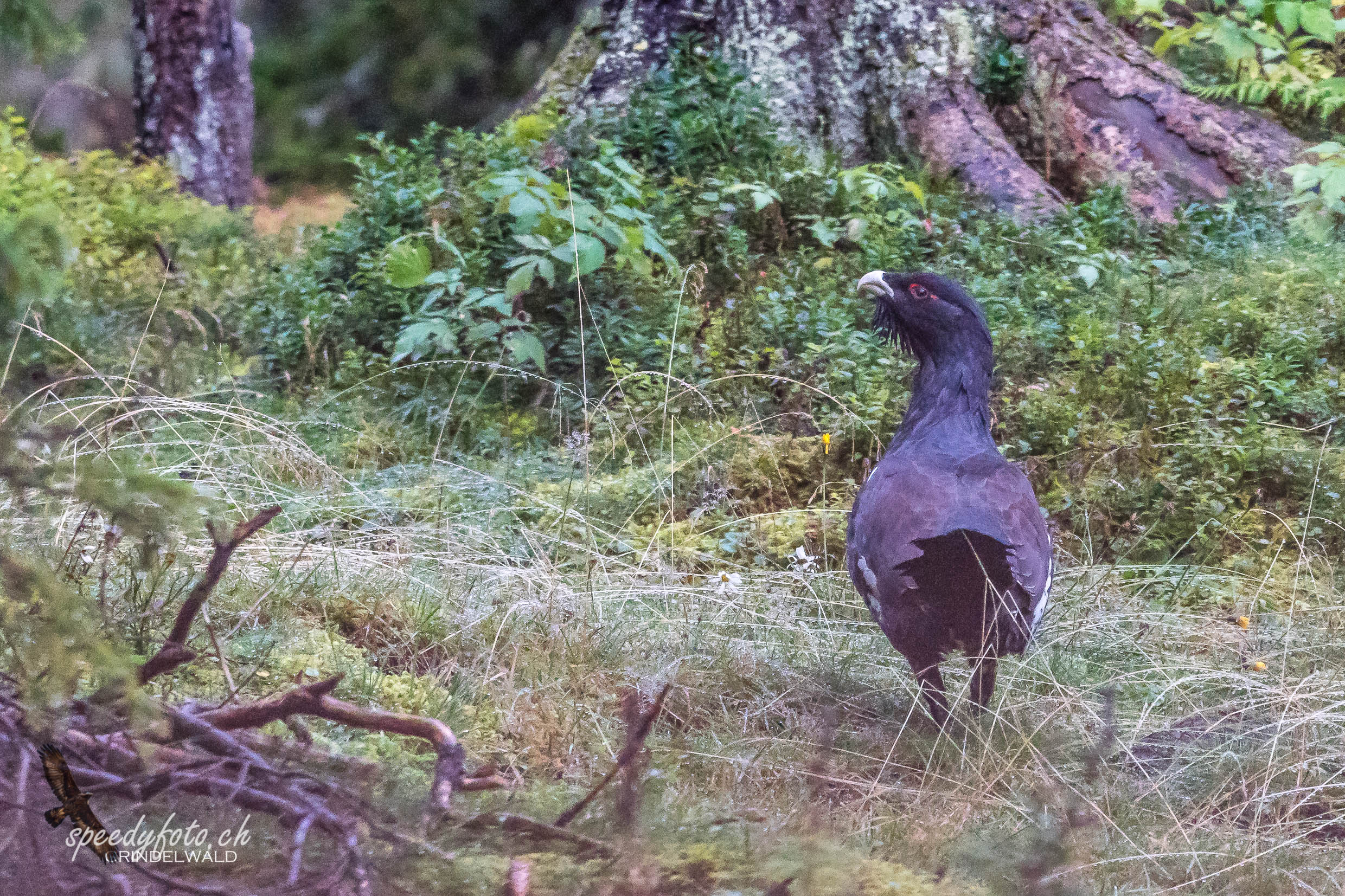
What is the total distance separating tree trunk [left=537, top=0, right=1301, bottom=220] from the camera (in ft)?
22.6

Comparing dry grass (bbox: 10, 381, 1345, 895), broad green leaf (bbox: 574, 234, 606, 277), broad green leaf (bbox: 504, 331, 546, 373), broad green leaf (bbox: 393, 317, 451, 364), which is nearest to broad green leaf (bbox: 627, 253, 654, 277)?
broad green leaf (bbox: 574, 234, 606, 277)

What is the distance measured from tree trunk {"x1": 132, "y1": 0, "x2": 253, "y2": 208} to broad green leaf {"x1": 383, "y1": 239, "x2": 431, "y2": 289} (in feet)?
14.8

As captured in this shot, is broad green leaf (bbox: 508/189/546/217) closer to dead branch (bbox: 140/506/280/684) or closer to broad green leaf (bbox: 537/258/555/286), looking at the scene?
broad green leaf (bbox: 537/258/555/286)

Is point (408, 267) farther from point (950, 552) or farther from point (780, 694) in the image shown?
point (950, 552)

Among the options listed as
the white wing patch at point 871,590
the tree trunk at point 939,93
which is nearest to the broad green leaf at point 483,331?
the tree trunk at point 939,93

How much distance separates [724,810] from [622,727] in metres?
0.88

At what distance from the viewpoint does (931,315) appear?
12.5 ft

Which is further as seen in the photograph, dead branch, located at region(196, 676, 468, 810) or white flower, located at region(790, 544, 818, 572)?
white flower, located at region(790, 544, 818, 572)

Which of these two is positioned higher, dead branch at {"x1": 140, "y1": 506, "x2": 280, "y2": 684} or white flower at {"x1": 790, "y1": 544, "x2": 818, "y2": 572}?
dead branch at {"x1": 140, "y1": 506, "x2": 280, "y2": 684}

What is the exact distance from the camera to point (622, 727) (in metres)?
2.97

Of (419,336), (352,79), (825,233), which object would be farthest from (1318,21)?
(352,79)

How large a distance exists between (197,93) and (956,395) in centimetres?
784

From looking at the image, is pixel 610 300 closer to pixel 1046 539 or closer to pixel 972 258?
pixel 972 258

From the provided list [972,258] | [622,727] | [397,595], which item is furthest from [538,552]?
[972,258]
